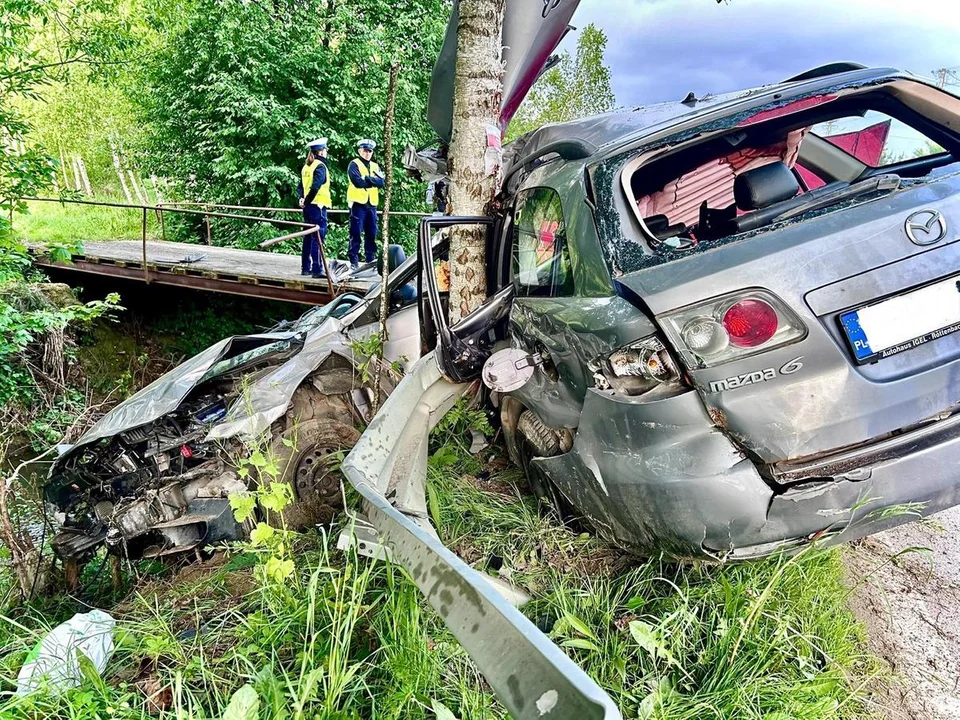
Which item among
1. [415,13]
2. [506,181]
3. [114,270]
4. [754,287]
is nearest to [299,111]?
[415,13]

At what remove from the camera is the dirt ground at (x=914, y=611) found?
5.80ft

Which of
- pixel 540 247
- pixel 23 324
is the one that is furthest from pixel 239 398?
pixel 23 324

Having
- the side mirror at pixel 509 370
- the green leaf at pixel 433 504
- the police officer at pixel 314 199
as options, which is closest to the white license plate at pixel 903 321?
the side mirror at pixel 509 370

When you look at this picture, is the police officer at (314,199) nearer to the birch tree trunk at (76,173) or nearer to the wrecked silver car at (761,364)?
the wrecked silver car at (761,364)

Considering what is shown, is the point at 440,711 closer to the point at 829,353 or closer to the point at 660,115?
the point at 829,353

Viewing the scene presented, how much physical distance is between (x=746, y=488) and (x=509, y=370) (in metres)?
0.92

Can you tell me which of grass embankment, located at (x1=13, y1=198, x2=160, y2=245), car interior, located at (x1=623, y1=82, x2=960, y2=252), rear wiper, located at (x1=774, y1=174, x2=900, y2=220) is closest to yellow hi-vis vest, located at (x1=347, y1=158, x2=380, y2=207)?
car interior, located at (x1=623, y1=82, x2=960, y2=252)

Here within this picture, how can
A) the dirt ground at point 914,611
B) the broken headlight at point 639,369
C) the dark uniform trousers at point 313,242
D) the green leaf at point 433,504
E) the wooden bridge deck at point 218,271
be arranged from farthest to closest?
the dark uniform trousers at point 313,242 → the wooden bridge deck at point 218,271 → the green leaf at point 433,504 → the dirt ground at point 914,611 → the broken headlight at point 639,369

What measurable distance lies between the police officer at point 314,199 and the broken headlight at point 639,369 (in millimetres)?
5732

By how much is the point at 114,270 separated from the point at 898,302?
950 centimetres

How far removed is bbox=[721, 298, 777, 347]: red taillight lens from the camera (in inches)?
61.4

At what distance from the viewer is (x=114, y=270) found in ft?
27.5

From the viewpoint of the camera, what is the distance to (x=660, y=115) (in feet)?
7.76

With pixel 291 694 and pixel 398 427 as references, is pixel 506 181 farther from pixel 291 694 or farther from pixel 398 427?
pixel 291 694
